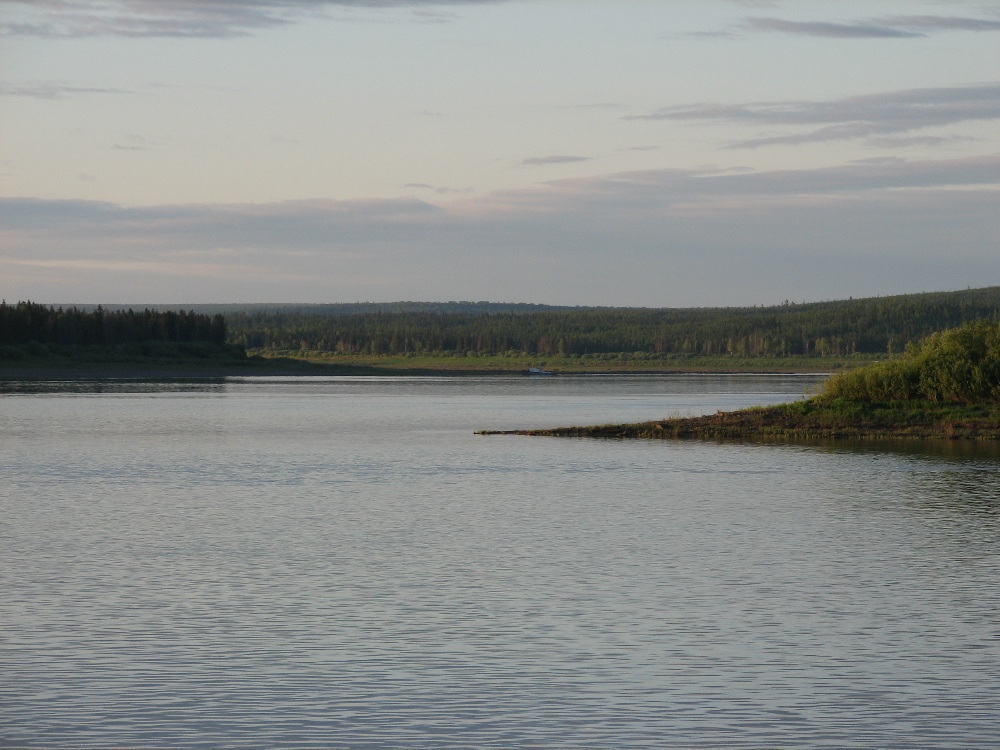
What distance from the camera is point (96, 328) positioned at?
173m

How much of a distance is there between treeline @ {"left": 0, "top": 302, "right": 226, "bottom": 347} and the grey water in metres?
130

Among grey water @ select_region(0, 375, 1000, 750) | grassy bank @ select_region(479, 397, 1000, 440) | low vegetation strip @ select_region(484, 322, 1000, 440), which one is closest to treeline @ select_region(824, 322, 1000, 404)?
low vegetation strip @ select_region(484, 322, 1000, 440)

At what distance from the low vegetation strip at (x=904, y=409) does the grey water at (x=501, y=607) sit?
12.3 meters

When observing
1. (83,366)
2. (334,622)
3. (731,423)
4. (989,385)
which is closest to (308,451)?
(731,423)

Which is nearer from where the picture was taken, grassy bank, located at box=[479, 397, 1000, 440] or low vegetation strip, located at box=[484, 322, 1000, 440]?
grassy bank, located at box=[479, 397, 1000, 440]

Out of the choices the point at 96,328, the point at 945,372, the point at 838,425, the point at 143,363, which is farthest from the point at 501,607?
the point at 96,328

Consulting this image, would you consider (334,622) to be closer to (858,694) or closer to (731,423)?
(858,694)

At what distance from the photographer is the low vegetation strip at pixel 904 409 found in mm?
52531

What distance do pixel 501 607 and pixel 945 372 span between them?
3877cm

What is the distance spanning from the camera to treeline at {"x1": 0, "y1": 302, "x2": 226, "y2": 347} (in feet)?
539

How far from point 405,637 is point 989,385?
136ft

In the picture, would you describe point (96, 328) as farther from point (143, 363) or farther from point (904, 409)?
point (904, 409)

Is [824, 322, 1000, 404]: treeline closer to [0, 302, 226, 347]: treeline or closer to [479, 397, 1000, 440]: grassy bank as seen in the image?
[479, 397, 1000, 440]: grassy bank

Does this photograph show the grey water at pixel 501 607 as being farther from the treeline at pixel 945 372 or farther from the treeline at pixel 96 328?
the treeline at pixel 96 328
